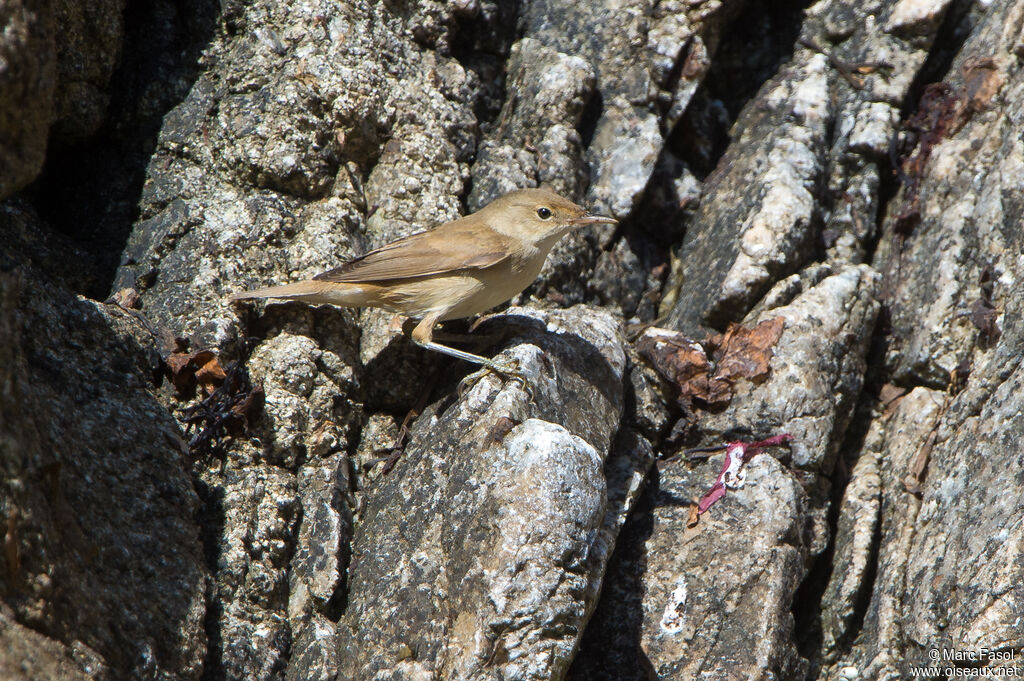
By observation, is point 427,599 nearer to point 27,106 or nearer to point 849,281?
point 27,106

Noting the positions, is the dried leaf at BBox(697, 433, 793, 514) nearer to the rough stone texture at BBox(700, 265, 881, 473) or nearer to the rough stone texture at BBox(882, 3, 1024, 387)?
the rough stone texture at BBox(700, 265, 881, 473)

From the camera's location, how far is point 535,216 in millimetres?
5938

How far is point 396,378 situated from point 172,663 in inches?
96.6

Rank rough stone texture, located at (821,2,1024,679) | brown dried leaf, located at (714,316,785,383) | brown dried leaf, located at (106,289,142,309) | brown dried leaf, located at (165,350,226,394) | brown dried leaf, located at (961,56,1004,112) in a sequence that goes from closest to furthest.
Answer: rough stone texture, located at (821,2,1024,679) < brown dried leaf, located at (165,350,226,394) < brown dried leaf, located at (106,289,142,309) < brown dried leaf, located at (714,316,785,383) < brown dried leaf, located at (961,56,1004,112)

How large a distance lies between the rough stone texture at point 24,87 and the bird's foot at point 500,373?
2760 mm

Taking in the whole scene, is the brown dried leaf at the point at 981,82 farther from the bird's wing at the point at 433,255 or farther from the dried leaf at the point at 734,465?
the bird's wing at the point at 433,255

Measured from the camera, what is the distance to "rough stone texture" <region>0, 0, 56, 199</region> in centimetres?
329

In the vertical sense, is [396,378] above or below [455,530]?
above

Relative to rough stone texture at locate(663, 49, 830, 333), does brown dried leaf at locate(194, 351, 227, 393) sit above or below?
below

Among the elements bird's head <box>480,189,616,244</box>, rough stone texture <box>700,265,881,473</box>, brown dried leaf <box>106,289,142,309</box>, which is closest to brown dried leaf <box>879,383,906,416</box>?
rough stone texture <box>700,265,881,473</box>

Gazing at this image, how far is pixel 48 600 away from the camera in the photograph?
3.43 meters

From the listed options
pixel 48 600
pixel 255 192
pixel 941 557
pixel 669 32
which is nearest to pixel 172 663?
pixel 48 600

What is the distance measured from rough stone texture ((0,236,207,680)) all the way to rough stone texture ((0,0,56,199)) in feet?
1.70

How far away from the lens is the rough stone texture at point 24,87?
10.8 feet
